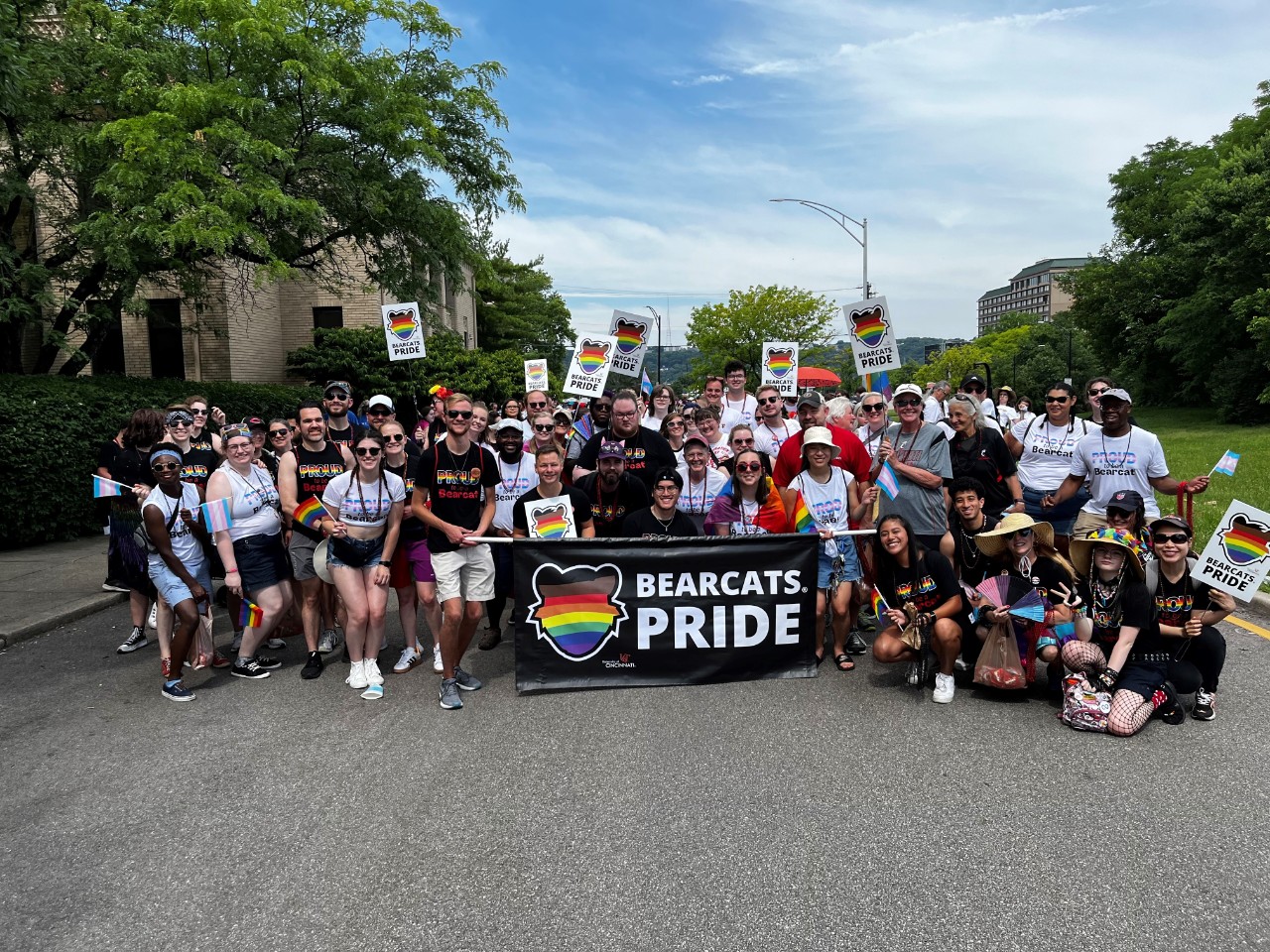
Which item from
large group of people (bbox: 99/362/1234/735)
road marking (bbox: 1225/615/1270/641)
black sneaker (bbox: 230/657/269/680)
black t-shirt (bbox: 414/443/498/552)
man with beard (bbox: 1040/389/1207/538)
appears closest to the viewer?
large group of people (bbox: 99/362/1234/735)

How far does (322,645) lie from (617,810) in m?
3.66

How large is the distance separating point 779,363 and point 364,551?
8.85 metres

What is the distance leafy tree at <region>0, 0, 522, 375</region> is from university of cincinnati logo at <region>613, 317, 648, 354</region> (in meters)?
6.11

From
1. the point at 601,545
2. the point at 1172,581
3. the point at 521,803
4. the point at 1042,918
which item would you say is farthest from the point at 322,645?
the point at 1172,581

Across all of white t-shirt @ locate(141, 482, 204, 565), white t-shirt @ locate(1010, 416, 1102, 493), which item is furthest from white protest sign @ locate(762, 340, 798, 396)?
white t-shirt @ locate(141, 482, 204, 565)

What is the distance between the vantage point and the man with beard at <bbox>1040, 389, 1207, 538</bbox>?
6.32 metres

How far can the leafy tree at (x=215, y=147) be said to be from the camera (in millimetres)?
12359

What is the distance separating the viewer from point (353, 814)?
3.99 meters

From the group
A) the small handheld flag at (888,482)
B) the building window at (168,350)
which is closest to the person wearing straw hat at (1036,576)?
the small handheld flag at (888,482)

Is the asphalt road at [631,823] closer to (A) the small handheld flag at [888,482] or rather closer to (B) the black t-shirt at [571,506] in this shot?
(B) the black t-shirt at [571,506]

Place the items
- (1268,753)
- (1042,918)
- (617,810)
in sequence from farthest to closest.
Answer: (1268,753) < (617,810) < (1042,918)

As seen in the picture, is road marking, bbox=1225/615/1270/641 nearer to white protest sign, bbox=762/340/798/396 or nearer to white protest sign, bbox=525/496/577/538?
white protest sign, bbox=525/496/577/538

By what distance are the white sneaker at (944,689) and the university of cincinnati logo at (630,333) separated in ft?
19.4

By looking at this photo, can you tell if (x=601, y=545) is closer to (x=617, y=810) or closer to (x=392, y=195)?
(x=617, y=810)
